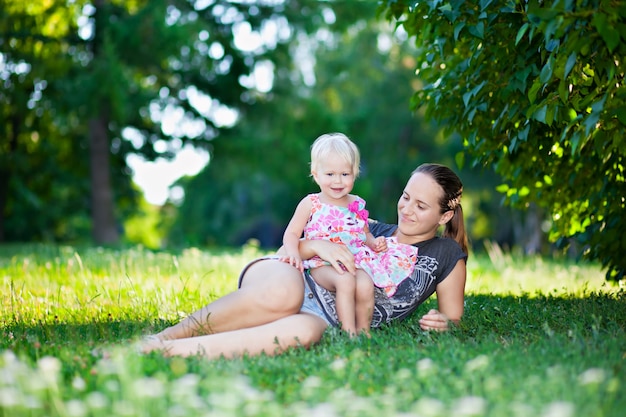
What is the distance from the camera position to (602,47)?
11.6 ft

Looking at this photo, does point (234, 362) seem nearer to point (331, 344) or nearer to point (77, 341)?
point (331, 344)

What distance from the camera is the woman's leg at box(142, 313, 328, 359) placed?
342 cm

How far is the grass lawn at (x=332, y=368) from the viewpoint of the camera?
7.71ft

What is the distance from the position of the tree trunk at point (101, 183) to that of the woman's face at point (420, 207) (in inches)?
462

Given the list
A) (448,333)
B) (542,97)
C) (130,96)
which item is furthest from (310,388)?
(130,96)

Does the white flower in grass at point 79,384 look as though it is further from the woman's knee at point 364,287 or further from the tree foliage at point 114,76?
the tree foliage at point 114,76

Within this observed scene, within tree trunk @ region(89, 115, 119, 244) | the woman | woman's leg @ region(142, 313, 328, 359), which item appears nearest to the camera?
woman's leg @ region(142, 313, 328, 359)

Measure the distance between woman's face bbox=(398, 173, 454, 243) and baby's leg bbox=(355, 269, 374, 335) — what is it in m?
0.46

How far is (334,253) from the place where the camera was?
3918 mm

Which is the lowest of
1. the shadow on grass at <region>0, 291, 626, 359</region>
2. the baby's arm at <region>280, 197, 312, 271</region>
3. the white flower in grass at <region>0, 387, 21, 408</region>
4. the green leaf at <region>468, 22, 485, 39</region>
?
the shadow on grass at <region>0, 291, 626, 359</region>

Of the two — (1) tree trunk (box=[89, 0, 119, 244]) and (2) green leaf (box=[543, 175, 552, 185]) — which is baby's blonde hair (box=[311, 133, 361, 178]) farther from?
(1) tree trunk (box=[89, 0, 119, 244])

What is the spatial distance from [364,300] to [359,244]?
1.56 ft

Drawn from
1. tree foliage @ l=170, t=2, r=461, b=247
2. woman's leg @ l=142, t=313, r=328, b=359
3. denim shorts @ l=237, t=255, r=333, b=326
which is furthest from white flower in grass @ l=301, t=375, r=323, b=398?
tree foliage @ l=170, t=2, r=461, b=247

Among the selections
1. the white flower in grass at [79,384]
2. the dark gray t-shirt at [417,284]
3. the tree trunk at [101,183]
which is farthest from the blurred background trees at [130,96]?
the white flower in grass at [79,384]
